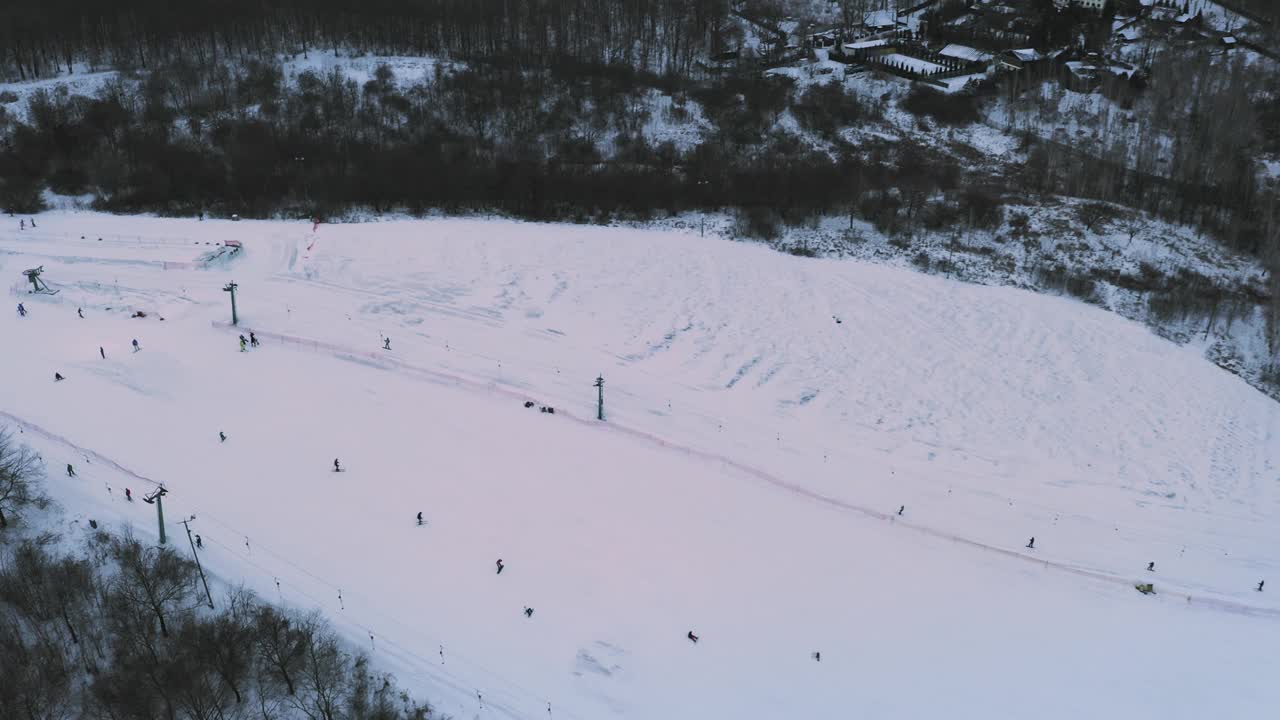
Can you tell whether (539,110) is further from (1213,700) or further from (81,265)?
(1213,700)

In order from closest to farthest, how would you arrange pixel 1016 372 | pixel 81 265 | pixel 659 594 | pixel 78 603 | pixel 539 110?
pixel 78 603 < pixel 659 594 < pixel 1016 372 < pixel 81 265 < pixel 539 110

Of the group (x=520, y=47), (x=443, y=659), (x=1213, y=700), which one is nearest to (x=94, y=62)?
(x=520, y=47)

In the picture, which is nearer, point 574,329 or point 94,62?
point 574,329

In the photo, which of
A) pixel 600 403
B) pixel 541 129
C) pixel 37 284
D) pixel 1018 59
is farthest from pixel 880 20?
pixel 37 284

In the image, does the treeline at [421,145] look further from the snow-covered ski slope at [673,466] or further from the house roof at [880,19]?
the house roof at [880,19]

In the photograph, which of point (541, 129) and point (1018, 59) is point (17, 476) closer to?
point (541, 129)
